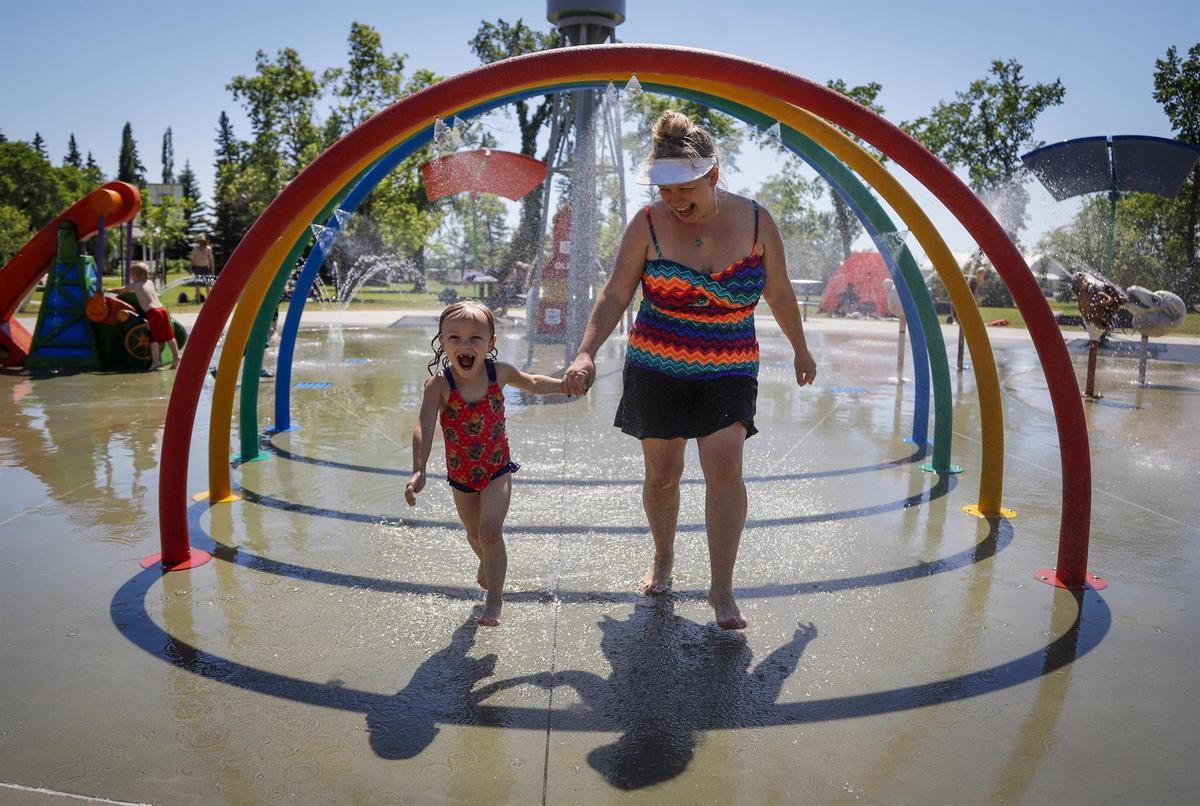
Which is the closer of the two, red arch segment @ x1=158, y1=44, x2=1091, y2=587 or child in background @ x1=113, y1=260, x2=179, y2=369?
red arch segment @ x1=158, y1=44, x2=1091, y2=587

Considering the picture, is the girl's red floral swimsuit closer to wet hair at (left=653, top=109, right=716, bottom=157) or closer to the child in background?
wet hair at (left=653, top=109, right=716, bottom=157)

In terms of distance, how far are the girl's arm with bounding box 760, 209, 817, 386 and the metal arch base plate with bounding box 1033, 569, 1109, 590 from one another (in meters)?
1.45

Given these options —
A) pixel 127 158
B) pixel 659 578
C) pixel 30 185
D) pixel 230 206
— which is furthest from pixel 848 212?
pixel 127 158

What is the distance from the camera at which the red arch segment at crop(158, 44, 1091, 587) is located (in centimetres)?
386

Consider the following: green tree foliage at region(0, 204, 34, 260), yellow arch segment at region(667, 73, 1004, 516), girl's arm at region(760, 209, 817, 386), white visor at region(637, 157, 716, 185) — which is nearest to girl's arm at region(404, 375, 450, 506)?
white visor at region(637, 157, 716, 185)

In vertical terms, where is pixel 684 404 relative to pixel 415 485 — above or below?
above

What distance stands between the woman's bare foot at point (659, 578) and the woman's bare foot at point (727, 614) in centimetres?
36

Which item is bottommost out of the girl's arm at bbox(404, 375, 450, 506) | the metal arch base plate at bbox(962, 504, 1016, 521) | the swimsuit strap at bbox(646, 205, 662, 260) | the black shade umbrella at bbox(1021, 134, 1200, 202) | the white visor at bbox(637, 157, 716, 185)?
the metal arch base plate at bbox(962, 504, 1016, 521)

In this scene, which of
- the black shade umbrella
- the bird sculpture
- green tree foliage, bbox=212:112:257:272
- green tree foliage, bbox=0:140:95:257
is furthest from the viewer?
green tree foliage, bbox=0:140:95:257

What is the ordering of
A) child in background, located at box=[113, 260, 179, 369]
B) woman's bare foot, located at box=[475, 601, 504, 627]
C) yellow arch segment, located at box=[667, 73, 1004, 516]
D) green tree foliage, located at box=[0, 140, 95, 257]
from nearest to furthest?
woman's bare foot, located at box=[475, 601, 504, 627] < yellow arch segment, located at box=[667, 73, 1004, 516] < child in background, located at box=[113, 260, 179, 369] < green tree foliage, located at box=[0, 140, 95, 257]

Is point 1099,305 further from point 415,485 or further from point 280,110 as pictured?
point 280,110

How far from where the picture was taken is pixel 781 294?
3.58m

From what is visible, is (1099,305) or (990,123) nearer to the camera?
(1099,305)

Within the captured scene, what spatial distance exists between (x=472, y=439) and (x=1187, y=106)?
33771 millimetres
